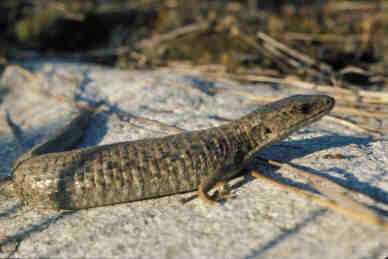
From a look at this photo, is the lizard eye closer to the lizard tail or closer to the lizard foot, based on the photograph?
the lizard foot

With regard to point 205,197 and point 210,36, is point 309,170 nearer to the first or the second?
point 205,197

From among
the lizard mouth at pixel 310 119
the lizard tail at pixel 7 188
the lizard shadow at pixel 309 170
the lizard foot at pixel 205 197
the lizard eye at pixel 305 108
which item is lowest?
the lizard tail at pixel 7 188

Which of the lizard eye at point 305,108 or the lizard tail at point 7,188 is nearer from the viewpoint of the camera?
the lizard tail at point 7,188

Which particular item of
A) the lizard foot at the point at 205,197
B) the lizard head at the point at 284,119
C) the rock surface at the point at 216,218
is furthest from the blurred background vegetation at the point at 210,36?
the lizard foot at the point at 205,197

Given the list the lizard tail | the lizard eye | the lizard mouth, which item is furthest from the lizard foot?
the lizard tail

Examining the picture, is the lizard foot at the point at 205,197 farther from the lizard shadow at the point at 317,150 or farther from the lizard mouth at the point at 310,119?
the lizard mouth at the point at 310,119

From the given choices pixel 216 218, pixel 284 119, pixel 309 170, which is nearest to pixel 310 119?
pixel 284 119
